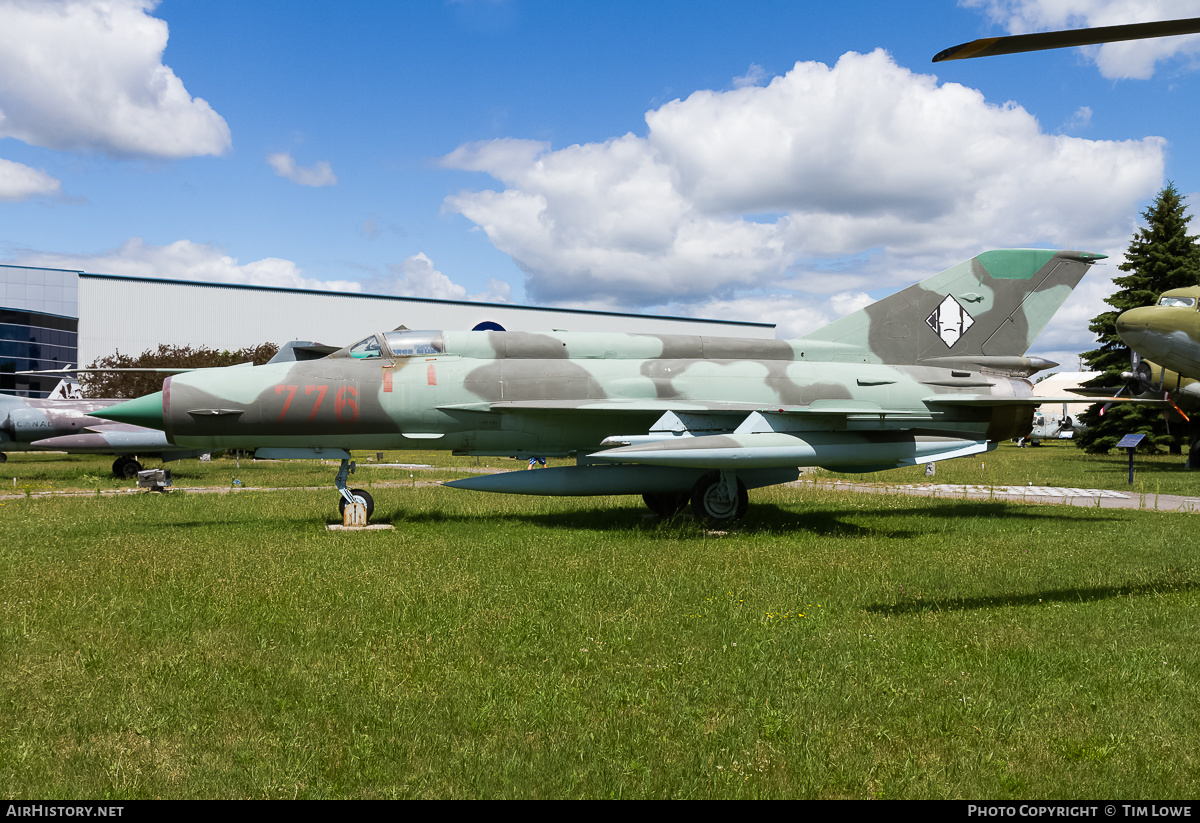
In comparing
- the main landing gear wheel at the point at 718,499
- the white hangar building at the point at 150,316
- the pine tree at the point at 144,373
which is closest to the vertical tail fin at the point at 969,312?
the main landing gear wheel at the point at 718,499

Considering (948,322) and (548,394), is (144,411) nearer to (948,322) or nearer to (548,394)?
(548,394)

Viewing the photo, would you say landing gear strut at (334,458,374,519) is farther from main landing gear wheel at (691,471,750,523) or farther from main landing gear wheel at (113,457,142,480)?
main landing gear wheel at (113,457,142,480)

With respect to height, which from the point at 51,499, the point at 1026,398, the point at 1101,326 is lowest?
the point at 51,499

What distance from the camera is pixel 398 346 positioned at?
1209 centimetres

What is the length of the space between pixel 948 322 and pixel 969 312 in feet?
1.43

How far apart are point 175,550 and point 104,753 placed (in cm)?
623

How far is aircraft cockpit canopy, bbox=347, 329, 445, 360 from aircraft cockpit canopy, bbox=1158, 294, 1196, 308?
18388mm

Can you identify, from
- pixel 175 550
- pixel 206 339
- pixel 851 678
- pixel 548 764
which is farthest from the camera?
pixel 206 339

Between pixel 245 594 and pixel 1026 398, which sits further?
pixel 1026 398

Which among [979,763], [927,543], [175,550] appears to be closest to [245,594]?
[175,550]

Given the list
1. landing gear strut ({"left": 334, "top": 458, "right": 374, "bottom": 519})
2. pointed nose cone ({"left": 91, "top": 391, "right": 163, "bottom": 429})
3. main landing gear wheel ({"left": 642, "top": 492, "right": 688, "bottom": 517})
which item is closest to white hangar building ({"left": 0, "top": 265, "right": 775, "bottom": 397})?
main landing gear wheel ({"left": 642, "top": 492, "right": 688, "bottom": 517})

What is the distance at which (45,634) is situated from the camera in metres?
5.85

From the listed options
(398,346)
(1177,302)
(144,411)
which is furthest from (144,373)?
(1177,302)

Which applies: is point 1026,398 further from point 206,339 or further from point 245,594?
point 206,339
